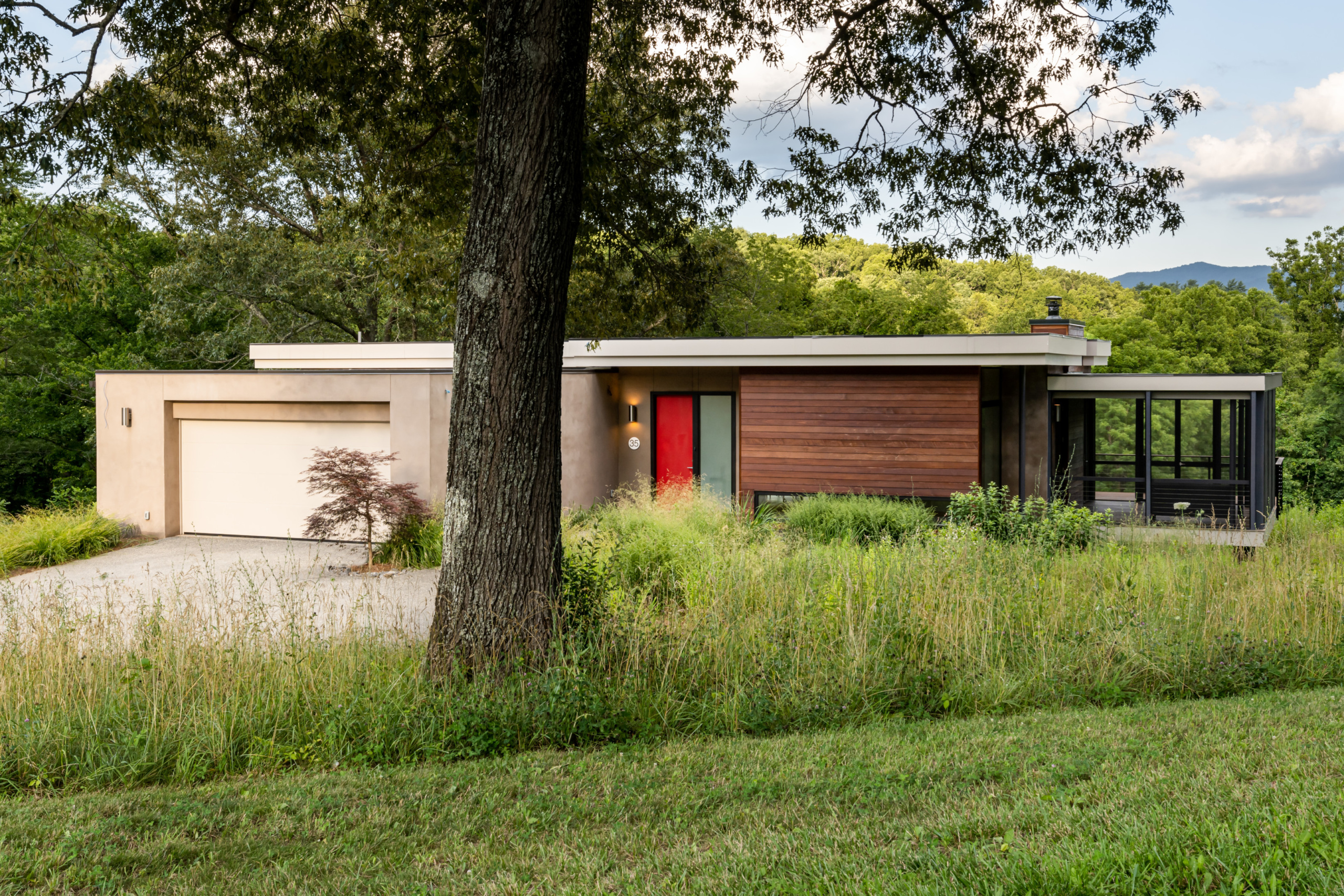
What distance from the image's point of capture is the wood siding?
13.2 m

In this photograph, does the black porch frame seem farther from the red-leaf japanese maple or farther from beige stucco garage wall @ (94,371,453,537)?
beige stucco garage wall @ (94,371,453,537)

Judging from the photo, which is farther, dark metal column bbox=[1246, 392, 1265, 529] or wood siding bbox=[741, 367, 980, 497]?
wood siding bbox=[741, 367, 980, 497]

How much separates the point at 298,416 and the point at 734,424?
701 centimetres

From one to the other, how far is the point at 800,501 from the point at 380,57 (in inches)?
288

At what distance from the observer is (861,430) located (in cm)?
1366

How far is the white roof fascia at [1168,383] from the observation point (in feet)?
41.6

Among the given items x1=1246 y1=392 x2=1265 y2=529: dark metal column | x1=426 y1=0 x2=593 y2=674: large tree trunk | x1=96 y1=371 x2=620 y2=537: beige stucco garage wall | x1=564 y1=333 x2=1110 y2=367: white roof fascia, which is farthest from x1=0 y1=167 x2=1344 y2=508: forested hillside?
x1=426 y1=0 x2=593 y2=674: large tree trunk

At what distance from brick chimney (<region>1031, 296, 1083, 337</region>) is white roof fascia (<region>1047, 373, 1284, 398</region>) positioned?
5.15 feet

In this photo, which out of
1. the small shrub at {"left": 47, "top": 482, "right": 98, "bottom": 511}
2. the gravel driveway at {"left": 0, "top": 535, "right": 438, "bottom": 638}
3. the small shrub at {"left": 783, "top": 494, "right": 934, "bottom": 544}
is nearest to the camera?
the gravel driveway at {"left": 0, "top": 535, "right": 438, "bottom": 638}

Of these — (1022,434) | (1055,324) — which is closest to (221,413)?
(1022,434)

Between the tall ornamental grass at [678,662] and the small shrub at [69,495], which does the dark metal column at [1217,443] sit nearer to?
the tall ornamental grass at [678,662]

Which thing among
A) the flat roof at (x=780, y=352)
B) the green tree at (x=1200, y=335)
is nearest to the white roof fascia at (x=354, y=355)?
the flat roof at (x=780, y=352)

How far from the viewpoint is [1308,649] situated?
19.3 ft

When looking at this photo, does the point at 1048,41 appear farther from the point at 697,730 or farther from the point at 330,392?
the point at 330,392
